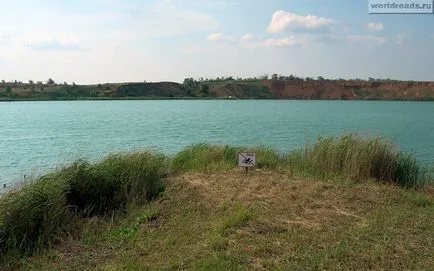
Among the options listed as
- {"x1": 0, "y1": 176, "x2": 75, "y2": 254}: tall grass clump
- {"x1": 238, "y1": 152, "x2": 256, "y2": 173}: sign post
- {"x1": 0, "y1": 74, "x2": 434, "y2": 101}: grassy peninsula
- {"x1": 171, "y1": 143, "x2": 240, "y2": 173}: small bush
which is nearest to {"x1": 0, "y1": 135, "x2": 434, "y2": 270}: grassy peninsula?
{"x1": 0, "y1": 176, "x2": 75, "y2": 254}: tall grass clump

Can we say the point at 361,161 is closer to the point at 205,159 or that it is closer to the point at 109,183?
the point at 205,159

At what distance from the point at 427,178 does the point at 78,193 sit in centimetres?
917

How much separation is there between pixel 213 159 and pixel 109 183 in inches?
152

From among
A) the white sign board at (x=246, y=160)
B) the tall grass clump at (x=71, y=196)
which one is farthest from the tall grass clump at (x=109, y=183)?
the white sign board at (x=246, y=160)

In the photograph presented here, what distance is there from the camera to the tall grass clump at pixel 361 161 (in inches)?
426

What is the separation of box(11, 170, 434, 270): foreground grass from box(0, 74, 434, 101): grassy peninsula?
10713 centimetres

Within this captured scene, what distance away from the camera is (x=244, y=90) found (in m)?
134

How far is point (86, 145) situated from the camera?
916 inches

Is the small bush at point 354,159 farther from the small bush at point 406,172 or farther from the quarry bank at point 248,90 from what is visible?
the quarry bank at point 248,90

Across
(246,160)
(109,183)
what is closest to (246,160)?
(246,160)

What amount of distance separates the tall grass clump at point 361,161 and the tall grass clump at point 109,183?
4.11 meters

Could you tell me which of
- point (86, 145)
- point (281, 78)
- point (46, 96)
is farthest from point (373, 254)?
point (281, 78)

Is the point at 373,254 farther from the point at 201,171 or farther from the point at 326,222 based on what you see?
the point at 201,171

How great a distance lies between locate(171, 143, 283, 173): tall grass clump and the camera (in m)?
11.9
